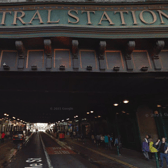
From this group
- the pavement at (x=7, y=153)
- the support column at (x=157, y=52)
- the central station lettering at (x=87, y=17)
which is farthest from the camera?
the pavement at (x=7, y=153)

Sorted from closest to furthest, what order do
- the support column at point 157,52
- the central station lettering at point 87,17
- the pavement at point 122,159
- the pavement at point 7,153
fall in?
the support column at point 157,52 < the central station lettering at point 87,17 < the pavement at point 122,159 < the pavement at point 7,153

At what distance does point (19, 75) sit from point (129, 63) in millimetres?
5830

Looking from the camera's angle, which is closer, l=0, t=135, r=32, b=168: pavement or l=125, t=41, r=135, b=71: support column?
l=125, t=41, r=135, b=71: support column

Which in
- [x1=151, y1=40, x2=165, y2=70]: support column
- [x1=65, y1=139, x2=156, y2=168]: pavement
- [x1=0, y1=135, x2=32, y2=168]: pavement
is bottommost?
[x1=65, y1=139, x2=156, y2=168]: pavement

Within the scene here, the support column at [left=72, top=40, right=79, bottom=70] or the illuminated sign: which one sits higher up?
the illuminated sign

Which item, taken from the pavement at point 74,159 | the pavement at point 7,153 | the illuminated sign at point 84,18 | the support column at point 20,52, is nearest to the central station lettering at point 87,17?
the illuminated sign at point 84,18

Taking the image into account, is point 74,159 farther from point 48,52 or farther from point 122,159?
point 48,52

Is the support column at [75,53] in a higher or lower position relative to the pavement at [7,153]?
higher

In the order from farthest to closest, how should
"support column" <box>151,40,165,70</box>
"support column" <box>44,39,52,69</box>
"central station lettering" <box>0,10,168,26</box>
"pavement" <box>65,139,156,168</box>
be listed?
"pavement" <box>65,139,156,168</box>, "central station lettering" <box>0,10,168,26</box>, "support column" <box>151,40,165,70</box>, "support column" <box>44,39,52,69</box>

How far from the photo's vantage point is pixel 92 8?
7.73 meters

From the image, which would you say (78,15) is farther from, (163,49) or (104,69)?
(163,49)

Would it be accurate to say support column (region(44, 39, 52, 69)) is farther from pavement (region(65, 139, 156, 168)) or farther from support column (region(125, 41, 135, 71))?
pavement (region(65, 139, 156, 168))

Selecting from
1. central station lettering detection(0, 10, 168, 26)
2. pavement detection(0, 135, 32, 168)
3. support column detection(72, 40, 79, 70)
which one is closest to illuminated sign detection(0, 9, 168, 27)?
central station lettering detection(0, 10, 168, 26)

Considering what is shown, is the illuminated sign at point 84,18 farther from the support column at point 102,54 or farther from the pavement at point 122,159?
the pavement at point 122,159
